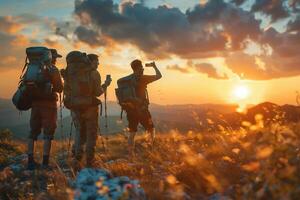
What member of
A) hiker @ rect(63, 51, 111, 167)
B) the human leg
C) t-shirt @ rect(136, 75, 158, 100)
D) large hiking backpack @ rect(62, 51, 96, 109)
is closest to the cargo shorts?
hiker @ rect(63, 51, 111, 167)

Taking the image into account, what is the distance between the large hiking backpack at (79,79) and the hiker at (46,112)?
866 mm

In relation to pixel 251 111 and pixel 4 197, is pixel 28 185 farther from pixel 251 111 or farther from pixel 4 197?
pixel 251 111

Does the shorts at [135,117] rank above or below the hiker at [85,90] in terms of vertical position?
below

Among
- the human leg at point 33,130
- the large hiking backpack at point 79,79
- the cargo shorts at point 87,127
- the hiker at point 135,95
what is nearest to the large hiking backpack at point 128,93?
the hiker at point 135,95

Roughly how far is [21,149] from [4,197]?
32.4 ft

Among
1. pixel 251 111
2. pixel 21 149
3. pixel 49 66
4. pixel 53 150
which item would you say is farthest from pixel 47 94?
pixel 251 111

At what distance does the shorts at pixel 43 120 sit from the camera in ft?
41.3

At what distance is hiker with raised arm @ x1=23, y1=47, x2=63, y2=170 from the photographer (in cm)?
1223

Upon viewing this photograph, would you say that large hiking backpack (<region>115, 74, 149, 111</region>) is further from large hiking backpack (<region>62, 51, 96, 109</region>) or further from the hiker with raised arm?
large hiking backpack (<region>62, 51, 96, 109</region>)

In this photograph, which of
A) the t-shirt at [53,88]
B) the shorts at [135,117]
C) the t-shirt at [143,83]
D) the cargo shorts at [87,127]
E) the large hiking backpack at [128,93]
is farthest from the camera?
the shorts at [135,117]

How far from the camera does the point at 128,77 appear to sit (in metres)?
13.8

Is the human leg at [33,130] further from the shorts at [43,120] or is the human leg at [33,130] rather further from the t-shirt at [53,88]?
the t-shirt at [53,88]

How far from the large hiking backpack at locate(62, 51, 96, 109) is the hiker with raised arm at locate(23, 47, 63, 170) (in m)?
0.87

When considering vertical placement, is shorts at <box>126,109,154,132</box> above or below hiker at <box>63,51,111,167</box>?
below
